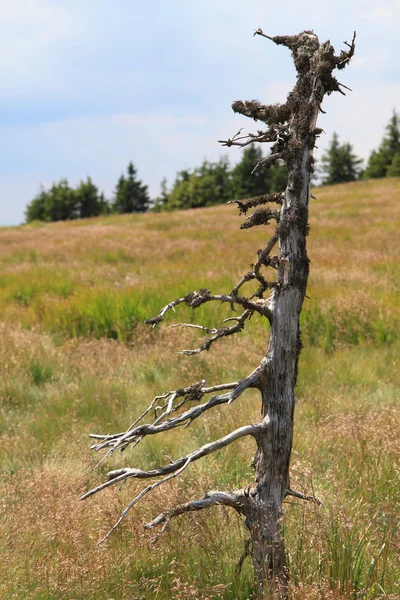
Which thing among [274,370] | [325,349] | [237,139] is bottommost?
[325,349]

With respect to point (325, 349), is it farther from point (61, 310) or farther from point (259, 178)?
point (259, 178)

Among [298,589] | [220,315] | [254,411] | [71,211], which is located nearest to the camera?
[298,589]

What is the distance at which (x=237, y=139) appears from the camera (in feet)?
8.32

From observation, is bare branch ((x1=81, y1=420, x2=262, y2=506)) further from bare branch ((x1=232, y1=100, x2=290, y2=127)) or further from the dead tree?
bare branch ((x1=232, y1=100, x2=290, y2=127))

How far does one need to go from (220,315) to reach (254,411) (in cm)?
306

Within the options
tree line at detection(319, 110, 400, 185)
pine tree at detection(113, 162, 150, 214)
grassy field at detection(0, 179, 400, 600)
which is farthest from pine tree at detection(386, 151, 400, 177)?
grassy field at detection(0, 179, 400, 600)

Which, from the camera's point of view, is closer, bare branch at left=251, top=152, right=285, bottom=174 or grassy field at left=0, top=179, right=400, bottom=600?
bare branch at left=251, top=152, right=285, bottom=174

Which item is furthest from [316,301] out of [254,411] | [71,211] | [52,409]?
[71,211]

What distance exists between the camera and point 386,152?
55625mm

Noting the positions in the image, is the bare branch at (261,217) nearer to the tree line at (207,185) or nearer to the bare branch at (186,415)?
the bare branch at (186,415)

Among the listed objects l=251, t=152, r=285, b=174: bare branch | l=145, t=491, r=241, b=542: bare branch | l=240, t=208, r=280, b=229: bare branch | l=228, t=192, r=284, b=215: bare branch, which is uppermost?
l=251, t=152, r=285, b=174: bare branch

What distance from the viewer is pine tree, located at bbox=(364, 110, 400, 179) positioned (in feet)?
177

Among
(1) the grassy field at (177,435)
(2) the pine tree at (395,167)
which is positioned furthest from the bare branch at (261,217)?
(2) the pine tree at (395,167)

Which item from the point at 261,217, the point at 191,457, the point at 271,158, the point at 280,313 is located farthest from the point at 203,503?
the point at 271,158
